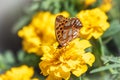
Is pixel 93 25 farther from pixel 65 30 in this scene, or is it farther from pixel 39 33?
pixel 39 33

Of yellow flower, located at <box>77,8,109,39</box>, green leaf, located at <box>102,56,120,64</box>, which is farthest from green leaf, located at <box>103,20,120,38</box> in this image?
green leaf, located at <box>102,56,120,64</box>

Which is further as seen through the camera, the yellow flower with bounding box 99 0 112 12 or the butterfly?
the yellow flower with bounding box 99 0 112 12

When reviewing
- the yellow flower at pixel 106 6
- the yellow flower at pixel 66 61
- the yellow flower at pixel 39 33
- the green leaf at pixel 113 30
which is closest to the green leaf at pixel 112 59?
the yellow flower at pixel 66 61

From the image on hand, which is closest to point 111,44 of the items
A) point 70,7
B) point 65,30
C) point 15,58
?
point 70,7

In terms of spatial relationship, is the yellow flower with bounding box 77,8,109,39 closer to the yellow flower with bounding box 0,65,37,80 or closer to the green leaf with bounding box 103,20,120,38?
the green leaf with bounding box 103,20,120,38

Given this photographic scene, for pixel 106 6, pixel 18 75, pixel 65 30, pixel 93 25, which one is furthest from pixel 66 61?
pixel 106 6

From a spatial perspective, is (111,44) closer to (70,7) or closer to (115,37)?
(115,37)
